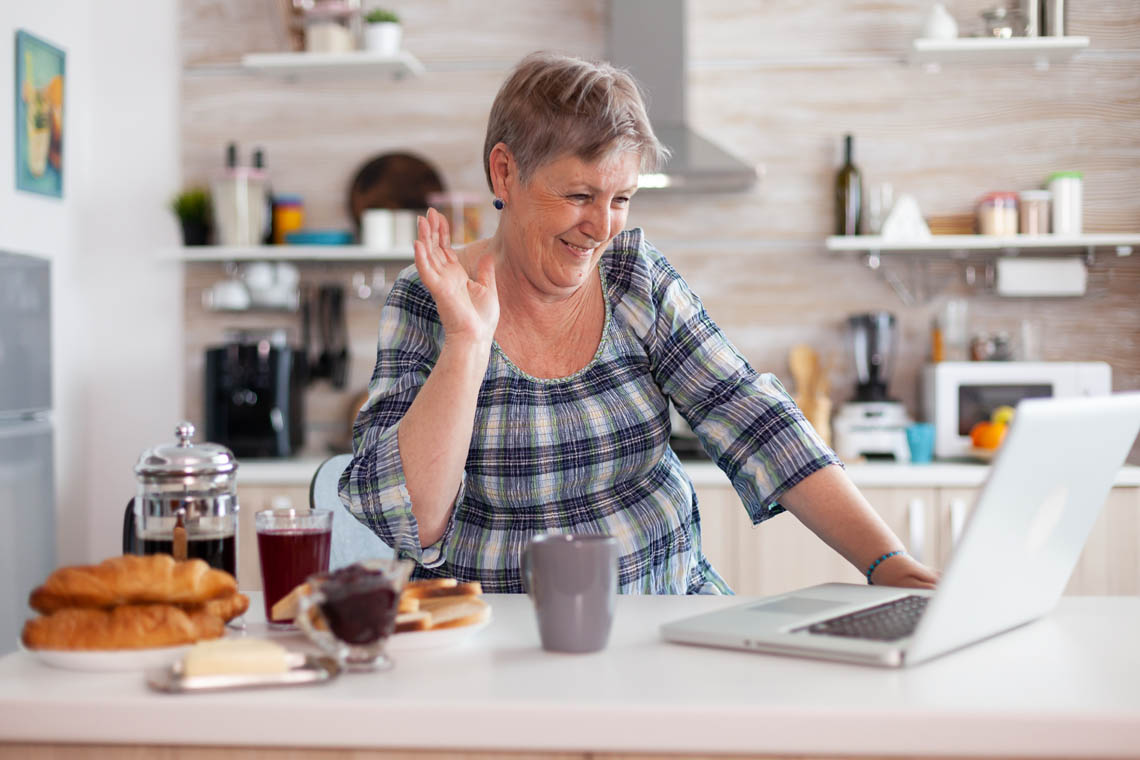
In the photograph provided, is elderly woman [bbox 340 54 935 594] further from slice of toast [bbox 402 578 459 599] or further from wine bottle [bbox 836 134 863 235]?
wine bottle [bbox 836 134 863 235]

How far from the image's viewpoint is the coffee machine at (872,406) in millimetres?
3418

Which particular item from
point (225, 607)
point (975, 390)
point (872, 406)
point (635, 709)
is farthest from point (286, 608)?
point (975, 390)

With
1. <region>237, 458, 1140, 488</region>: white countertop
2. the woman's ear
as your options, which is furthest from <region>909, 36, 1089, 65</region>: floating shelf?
the woman's ear

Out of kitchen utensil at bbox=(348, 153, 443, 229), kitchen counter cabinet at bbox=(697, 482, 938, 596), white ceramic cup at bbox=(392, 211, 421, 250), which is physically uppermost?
kitchen utensil at bbox=(348, 153, 443, 229)

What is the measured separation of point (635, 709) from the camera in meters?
0.87

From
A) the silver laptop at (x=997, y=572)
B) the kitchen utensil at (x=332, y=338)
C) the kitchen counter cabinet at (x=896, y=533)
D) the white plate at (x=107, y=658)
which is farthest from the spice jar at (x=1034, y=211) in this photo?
the white plate at (x=107, y=658)

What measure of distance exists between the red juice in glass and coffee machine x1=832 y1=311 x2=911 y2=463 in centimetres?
248

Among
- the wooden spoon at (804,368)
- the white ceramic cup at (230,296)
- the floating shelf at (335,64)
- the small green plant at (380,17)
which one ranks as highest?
the small green plant at (380,17)

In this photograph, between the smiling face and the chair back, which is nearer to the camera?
the smiling face

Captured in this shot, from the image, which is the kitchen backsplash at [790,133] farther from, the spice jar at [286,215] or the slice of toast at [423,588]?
the slice of toast at [423,588]

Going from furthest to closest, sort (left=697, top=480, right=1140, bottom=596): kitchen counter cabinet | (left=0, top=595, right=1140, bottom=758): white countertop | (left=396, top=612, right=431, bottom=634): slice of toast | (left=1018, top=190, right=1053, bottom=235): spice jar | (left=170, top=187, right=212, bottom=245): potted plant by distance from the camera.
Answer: (left=170, top=187, right=212, bottom=245): potted plant
(left=1018, top=190, right=1053, bottom=235): spice jar
(left=697, top=480, right=1140, bottom=596): kitchen counter cabinet
(left=396, top=612, right=431, bottom=634): slice of toast
(left=0, top=595, right=1140, bottom=758): white countertop

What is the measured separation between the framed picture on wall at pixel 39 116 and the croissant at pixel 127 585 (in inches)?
108

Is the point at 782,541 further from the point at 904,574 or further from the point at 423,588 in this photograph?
the point at 423,588

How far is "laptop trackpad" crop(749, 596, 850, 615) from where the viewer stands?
1.16 m
